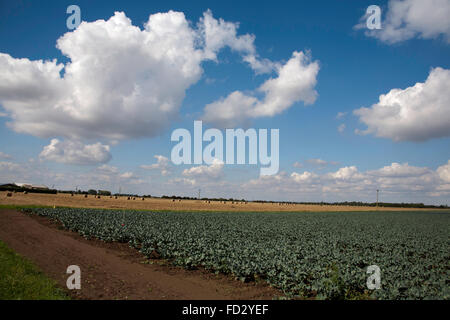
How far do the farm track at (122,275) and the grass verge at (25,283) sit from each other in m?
0.49

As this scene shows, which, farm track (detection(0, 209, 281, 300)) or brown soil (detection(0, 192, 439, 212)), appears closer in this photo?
farm track (detection(0, 209, 281, 300))

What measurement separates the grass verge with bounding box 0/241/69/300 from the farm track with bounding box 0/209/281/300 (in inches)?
19.1

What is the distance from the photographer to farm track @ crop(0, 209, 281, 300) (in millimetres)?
10531

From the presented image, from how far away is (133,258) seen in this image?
1634cm

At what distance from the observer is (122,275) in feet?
41.4

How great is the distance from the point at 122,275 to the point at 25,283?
3.76 m
